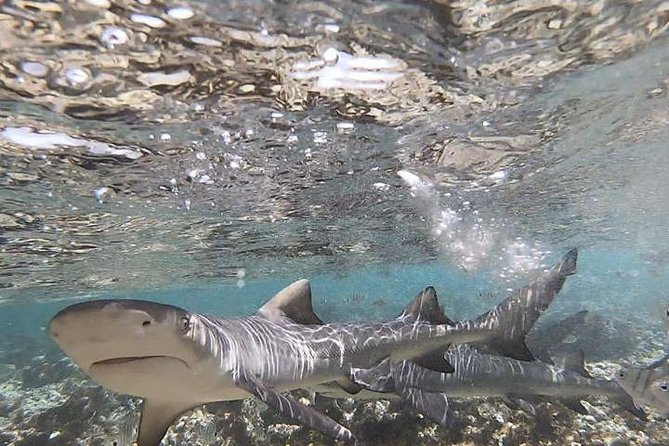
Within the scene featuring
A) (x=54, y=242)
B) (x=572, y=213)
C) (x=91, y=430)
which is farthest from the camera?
(x=572, y=213)

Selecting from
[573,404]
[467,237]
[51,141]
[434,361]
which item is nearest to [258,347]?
[434,361]

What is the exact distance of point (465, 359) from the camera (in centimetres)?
829

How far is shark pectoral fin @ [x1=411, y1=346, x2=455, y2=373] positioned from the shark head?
3626 mm

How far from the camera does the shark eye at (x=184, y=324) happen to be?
4.00 metres

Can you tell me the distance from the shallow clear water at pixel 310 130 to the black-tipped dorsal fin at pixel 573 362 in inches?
47.3

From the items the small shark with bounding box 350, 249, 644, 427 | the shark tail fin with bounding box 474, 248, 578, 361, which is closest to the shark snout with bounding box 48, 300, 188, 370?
the small shark with bounding box 350, 249, 644, 427

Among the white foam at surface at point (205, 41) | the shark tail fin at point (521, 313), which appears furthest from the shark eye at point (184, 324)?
the shark tail fin at point (521, 313)

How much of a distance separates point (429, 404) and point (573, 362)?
340 cm

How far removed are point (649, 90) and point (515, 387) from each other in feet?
23.5

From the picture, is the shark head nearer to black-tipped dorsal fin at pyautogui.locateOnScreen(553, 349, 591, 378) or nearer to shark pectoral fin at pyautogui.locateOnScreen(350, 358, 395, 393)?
shark pectoral fin at pyautogui.locateOnScreen(350, 358, 395, 393)

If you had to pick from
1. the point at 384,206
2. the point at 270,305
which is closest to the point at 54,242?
the point at 384,206

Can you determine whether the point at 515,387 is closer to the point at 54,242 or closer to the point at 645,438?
the point at 645,438

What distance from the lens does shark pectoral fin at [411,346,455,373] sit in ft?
21.7

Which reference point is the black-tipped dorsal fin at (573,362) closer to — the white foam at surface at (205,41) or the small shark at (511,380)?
the small shark at (511,380)
